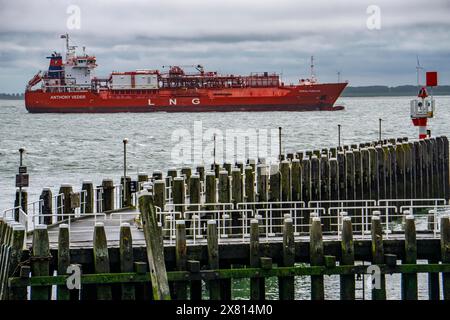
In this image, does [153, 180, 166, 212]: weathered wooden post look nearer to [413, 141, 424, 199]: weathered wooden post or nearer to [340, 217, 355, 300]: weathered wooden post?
[340, 217, 355, 300]: weathered wooden post

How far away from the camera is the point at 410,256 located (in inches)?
940

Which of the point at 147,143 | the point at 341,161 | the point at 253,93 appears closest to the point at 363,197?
the point at 341,161

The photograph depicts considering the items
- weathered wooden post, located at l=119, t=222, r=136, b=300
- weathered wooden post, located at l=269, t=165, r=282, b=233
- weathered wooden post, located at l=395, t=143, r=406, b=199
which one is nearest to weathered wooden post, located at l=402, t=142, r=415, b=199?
weathered wooden post, located at l=395, t=143, r=406, b=199

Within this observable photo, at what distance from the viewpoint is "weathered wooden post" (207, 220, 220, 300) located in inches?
915

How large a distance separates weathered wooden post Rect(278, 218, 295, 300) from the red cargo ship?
140 meters

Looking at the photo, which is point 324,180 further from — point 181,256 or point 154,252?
point 154,252

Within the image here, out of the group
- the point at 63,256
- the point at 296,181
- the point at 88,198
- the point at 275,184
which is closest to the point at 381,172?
the point at 296,181

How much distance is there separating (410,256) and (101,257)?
589 cm

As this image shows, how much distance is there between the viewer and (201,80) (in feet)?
547

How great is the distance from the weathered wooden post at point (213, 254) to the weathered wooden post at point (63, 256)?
104 inches

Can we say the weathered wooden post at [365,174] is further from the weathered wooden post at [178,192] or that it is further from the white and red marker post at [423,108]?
the weathered wooden post at [178,192]

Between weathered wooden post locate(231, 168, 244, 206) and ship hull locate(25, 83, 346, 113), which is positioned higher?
ship hull locate(25, 83, 346, 113)

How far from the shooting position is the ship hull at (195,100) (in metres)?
164
